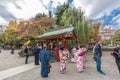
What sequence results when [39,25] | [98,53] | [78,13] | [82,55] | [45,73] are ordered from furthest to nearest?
[39,25] → [78,13] → [82,55] → [98,53] → [45,73]

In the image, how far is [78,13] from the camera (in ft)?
63.2

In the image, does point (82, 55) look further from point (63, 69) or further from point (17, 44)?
point (17, 44)

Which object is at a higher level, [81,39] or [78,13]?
[78,13]

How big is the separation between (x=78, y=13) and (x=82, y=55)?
12.1m

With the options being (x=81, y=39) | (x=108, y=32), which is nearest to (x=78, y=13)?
(x=81, y=39)

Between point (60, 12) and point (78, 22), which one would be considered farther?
point (60, 12)

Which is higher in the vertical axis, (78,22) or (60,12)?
(60,12)

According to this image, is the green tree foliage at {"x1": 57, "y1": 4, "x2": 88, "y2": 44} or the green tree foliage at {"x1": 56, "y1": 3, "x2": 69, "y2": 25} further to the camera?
the green tree foliage at {"x1": 56, "y1": 3, "x2": 69, "y2": 25}

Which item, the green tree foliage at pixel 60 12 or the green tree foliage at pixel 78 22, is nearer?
the green tree foliage at pixel 78 22

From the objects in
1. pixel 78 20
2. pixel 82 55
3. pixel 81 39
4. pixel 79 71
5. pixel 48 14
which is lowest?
pixel 79 71

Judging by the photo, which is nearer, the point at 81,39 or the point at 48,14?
the point at 81,39

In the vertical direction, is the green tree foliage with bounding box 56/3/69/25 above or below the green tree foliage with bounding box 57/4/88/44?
above

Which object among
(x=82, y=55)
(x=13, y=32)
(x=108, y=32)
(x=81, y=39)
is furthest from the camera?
(x=108, y=32)

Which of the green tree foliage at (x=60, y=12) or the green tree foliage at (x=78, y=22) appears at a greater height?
the green tree foliage at (x=60, y=12)
